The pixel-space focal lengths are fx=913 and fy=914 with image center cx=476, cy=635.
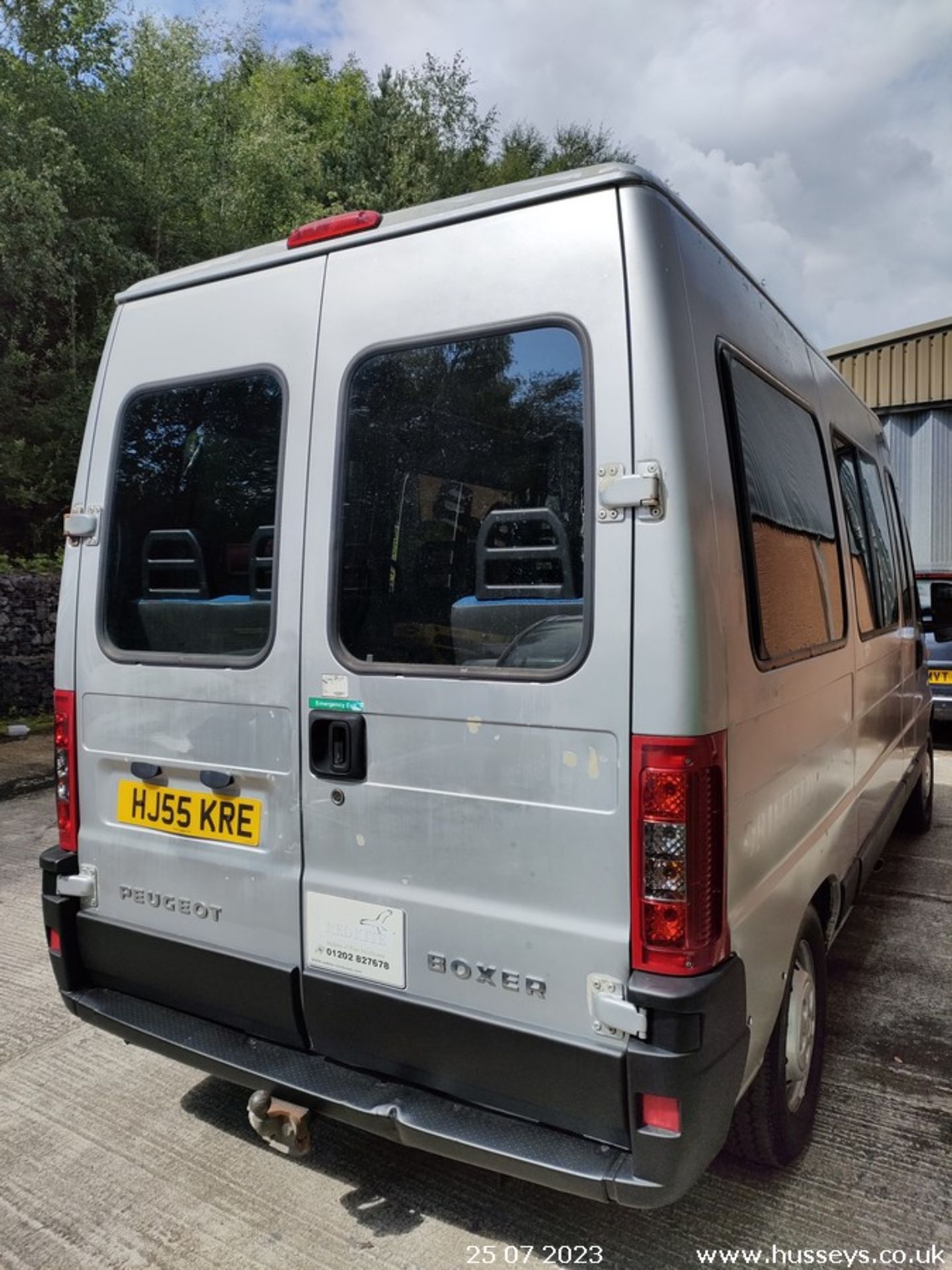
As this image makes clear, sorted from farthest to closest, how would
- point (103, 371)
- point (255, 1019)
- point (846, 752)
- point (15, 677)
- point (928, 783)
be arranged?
point (15, 677)
point (928, 783)
point (846, 752)
point (103, 371)
point (255, 1019)

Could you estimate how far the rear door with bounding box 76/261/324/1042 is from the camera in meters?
2.36

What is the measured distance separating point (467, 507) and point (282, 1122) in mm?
1599

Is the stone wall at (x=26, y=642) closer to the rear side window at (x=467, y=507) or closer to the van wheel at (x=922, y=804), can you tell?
the van wheel at (x=922, y=804)

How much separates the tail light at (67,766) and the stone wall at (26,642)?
25.5 ft

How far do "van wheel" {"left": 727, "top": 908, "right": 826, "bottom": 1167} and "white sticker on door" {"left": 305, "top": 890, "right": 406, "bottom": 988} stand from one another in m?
1.00

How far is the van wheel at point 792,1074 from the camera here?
2.40 metres

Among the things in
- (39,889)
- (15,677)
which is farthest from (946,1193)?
(15,677)

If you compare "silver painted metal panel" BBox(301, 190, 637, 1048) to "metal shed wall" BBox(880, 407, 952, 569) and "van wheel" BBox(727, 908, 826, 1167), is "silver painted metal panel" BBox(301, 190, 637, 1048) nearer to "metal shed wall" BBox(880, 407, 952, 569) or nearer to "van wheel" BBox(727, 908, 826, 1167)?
"van wheel" BBox(727, 908, 826, 1167)

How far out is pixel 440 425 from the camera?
2.19 metres

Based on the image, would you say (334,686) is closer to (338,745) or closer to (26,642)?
(338,745)

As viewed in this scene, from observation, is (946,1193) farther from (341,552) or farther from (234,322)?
(234,322)

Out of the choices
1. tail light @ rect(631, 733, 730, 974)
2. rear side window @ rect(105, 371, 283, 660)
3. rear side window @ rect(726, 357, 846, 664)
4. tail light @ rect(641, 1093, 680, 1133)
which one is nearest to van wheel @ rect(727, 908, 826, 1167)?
tail light @ rect(641, 1093, 680, 1133)

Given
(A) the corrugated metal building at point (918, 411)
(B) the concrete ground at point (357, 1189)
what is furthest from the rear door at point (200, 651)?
(A) the corrugated metal building at point (918, 411)

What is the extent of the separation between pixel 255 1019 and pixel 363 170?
20640mm
